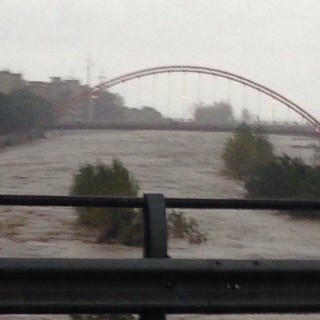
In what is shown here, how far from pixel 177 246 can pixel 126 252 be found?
830 millimetres

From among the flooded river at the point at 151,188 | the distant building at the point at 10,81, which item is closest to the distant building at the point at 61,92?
the distant building at the point at 10,81

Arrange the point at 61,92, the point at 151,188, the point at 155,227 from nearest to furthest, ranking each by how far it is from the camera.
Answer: the point at 155,227 < the point at 151,188 < the point at 61,92

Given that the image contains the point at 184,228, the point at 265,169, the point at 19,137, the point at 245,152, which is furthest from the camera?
the point at 245,152

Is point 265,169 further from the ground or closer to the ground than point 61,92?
closer to the ground

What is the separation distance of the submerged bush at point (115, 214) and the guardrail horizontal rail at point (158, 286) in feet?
8.53

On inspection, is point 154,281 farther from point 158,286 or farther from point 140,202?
point 140,202

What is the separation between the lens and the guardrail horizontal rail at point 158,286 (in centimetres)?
429

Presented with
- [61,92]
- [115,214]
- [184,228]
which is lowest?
[184,228]

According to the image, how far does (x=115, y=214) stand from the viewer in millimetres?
8391

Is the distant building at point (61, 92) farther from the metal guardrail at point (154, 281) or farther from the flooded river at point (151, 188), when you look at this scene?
the metal guardrail at point (154, 281)

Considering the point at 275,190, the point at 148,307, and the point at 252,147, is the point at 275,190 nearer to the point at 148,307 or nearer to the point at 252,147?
the point at 252,147

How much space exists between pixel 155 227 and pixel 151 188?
586cm

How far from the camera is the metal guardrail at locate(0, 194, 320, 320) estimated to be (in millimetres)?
4293

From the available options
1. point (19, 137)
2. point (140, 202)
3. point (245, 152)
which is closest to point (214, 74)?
point (245, 152)
